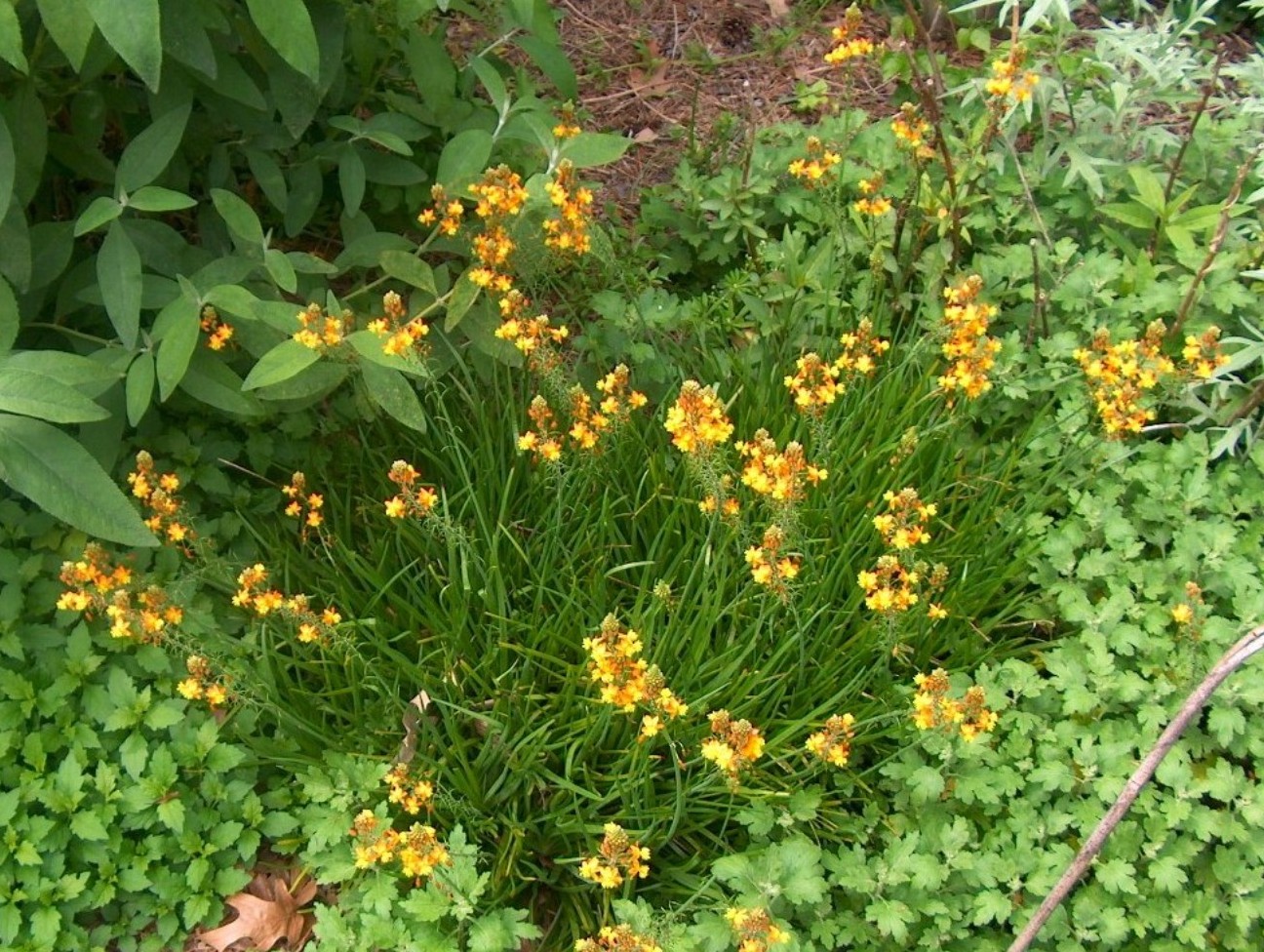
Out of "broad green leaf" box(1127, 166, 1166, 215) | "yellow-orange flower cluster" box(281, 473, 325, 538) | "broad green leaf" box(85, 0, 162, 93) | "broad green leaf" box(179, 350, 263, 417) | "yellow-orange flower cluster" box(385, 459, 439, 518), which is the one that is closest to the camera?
"broad green leaf" box(85, 0, 162, 93)

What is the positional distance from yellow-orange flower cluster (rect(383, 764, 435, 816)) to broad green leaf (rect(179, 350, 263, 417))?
76 centimetres

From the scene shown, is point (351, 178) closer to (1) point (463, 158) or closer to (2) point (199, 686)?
(1) point (463, 158)

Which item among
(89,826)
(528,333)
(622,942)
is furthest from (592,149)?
(89,826)

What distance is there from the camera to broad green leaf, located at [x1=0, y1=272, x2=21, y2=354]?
2.04 meters

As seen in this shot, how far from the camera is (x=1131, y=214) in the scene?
2.77m

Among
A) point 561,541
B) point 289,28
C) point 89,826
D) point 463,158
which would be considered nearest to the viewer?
point 289,28

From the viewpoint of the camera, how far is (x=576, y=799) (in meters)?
2.21

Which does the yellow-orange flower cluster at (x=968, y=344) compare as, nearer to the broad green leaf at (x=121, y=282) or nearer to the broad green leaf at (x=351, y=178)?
the broad green leaf at (x=351, y=178)

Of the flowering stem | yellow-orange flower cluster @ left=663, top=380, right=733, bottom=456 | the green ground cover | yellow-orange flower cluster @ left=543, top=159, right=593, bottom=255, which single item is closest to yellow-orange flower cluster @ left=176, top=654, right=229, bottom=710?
the green ground cover

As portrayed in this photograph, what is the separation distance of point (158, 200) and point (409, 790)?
119 cm

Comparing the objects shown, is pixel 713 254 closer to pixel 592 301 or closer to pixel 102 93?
pixel 592 301

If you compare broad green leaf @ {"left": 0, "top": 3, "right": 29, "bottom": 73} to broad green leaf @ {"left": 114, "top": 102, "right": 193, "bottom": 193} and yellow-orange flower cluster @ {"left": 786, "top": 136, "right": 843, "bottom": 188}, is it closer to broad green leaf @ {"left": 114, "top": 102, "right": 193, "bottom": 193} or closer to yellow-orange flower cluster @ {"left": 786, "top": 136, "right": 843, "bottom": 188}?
broad green leaf @ {"left": 114, "top": 102, "right": 193, "bottom": 193}

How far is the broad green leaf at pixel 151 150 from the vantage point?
218 cm

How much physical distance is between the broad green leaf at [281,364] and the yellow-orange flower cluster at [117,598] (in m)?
0.42
